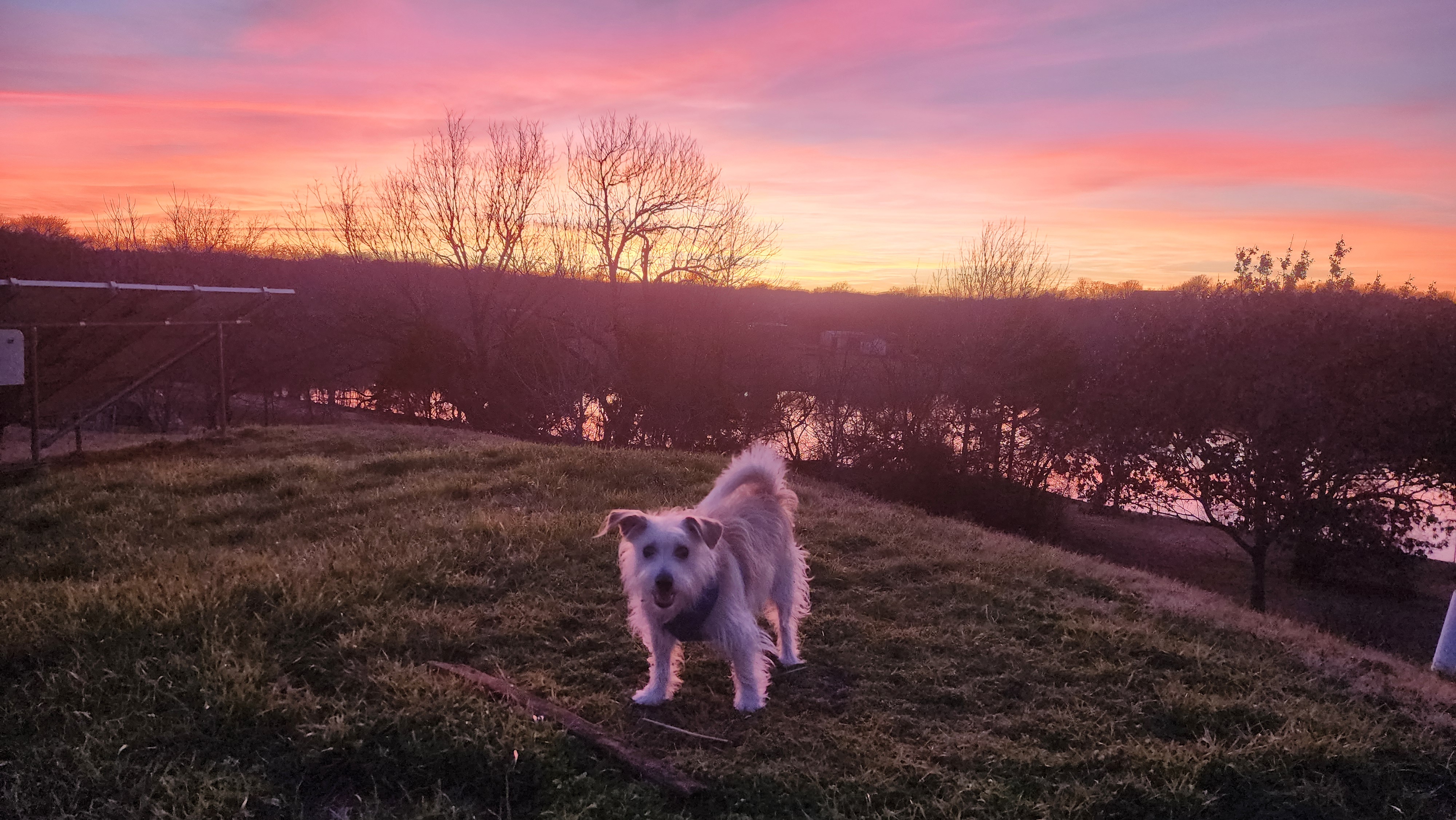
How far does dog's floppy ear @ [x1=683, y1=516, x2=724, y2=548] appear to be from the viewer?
15.0 ft

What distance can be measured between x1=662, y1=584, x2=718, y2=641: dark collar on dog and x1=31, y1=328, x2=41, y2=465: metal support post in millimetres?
13287

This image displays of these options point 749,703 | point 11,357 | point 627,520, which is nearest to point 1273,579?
point 749,703

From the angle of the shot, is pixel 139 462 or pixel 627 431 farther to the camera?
pixel 627 431

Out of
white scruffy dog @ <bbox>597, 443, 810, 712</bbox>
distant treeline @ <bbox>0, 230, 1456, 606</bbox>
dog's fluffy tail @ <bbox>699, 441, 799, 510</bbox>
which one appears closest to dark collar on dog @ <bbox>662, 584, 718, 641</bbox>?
white scruffy dog @ <bbox>597, 443, 810, 712</bbox>

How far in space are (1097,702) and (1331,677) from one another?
2410 millimetres

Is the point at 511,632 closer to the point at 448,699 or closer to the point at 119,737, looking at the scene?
the point at 448,699

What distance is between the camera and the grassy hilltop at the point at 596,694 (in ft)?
13.7

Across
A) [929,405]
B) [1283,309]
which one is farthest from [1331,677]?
[929,405]

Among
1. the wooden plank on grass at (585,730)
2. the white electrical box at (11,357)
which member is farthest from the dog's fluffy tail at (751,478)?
the white electrical box at (11,357)

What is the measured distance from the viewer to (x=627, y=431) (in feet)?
97.6

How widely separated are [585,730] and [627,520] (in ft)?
4.04

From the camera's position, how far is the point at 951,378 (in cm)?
2817

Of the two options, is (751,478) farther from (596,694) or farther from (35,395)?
(35,395)

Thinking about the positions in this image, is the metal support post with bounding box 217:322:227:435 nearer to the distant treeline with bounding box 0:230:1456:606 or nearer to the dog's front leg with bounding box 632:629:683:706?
the distant treeline with bounding box 0:230:1456:606
